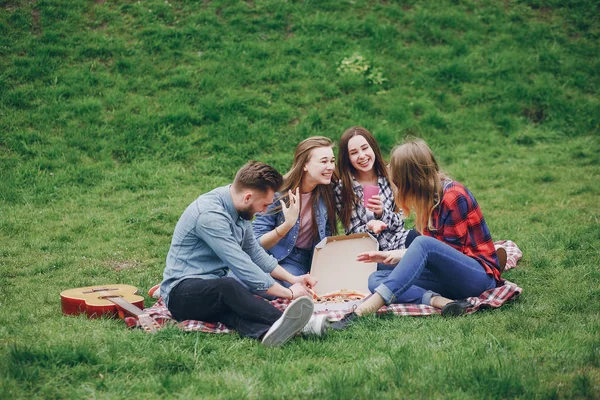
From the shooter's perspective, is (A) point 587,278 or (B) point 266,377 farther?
(A) point 587,278

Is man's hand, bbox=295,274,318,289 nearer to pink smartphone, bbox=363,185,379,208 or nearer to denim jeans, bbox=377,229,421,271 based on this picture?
denim jeans, bbox=377,229,421,271

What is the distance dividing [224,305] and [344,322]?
2.97ft

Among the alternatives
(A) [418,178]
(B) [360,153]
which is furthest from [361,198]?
(A) [418,178]

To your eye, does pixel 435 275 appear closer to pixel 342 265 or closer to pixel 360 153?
pixel 342 265

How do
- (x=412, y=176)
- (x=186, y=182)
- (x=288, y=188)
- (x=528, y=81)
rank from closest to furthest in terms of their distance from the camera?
(x=412, y=176) → (x=288, y=188) → (x=186, y=182) → (x=528, y=81)

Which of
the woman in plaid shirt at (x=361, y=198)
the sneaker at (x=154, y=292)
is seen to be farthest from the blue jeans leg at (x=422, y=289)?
the sneaker at (x=154, y=292)

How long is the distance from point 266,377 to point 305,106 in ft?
25.8

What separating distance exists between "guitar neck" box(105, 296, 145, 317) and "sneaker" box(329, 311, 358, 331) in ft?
4.79

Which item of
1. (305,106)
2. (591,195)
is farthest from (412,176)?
(305,106)

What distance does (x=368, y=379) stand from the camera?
3480 mm

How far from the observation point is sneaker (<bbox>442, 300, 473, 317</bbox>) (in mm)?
4859

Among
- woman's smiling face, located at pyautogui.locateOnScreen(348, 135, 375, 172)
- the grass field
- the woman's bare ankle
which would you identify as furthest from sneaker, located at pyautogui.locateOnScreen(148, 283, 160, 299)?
the woman's bare ankle

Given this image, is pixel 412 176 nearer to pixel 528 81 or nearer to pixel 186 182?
pixel 186 182

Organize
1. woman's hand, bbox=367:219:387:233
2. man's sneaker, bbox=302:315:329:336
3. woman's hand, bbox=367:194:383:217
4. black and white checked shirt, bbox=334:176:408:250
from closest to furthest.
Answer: man's sneaker, bbox=302:315:329:336 → woman's hand, bbox=367:219:387:233 → woman's hand, bbox=367:194:383:217 → black and white checked shirt, bbox=334:176:408:250
